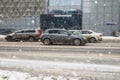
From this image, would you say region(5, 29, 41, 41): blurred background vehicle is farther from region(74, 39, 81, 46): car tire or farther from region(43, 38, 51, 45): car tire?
region(74, 39, 81, 46): car tire

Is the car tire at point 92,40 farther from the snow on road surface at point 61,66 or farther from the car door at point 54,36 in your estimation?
the snow on road surface at point 61,66

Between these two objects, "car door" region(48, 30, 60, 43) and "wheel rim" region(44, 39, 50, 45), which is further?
"wheel rim" region(44, 39, 50, 45)

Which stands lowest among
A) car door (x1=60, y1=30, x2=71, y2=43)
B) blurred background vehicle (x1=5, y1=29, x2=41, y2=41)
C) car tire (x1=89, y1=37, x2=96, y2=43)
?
car tire (x1=89, y1=37, x2=96, y2=43)

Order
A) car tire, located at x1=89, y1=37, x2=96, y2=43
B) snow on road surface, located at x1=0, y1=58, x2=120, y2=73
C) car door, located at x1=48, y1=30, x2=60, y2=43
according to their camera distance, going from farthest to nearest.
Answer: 1. car tire, located at x1=89, y1=37, x2=96, y2=43
2. car door, located at x1=48, y1=30, x2=60, y2=43
3. snow on road surface, located at x1=0, y1=58, x2=120, y2=73

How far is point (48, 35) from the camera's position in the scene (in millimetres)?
31906

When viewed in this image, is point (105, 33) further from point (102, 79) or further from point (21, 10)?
point (102, 79)

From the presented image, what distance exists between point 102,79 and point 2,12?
74.0 m

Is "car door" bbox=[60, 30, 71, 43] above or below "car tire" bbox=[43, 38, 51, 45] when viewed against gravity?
above

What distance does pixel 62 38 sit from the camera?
101 feet

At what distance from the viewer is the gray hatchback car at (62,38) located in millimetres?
30298

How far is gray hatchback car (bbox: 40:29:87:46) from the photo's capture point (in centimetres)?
3030

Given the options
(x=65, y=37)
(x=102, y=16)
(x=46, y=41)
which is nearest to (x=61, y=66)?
(x=65, y=37)

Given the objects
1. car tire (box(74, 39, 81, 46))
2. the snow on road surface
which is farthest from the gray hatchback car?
the snow on road surface

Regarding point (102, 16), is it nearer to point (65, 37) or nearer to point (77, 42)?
point (65, 37)
